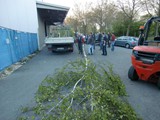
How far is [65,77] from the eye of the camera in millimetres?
5070

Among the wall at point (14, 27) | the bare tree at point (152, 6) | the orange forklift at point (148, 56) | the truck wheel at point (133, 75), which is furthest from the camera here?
the bare tree at point (152, 6)

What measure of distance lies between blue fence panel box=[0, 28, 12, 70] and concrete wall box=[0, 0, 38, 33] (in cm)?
257

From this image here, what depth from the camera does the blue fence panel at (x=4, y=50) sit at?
7998 mm

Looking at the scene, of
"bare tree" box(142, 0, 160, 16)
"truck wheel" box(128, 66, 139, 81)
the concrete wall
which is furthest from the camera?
"bare tree" box(142, 0, 160, 16)

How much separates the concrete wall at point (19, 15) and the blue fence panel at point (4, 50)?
257 centimetres

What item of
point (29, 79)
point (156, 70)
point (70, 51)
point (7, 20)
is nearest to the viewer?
point (156, 70)

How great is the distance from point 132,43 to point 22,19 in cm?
1256

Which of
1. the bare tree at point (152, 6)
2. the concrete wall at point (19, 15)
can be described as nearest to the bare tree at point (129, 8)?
the bare tree at point (152, 6)

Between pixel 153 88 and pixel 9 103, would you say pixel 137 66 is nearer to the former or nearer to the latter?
pixel 153 88

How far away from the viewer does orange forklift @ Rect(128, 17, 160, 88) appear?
4.93 meters

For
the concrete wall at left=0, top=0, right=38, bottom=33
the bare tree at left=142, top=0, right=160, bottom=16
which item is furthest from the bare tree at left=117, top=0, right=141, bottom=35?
the concrete wall at left=0, top=0, right=38, bottom=33

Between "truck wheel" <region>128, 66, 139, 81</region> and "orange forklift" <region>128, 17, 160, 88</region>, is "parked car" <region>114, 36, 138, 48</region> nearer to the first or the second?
"orange forklift" <region>128, 17, 160, 88</region>

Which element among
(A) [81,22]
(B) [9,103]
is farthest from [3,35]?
(A) [81,22]

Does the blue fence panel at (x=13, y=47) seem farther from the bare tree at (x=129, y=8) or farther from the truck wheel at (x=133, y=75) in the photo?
the bare tree at (x=129, y=8)
